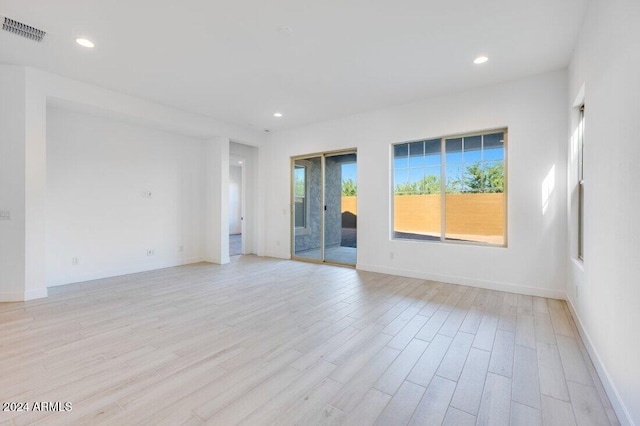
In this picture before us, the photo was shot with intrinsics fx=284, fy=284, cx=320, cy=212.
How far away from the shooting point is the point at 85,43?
121 inches

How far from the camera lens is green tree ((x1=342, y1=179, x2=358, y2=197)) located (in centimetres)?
604

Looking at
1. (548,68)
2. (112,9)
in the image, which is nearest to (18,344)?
(112,9)

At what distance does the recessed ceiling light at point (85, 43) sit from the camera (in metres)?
3.01

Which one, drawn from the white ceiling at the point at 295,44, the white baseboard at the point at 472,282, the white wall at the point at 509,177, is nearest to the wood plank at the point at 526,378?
the white baseboard at the point at 472,282

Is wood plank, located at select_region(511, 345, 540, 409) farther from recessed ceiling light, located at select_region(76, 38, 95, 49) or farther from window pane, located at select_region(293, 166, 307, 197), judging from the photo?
window pane, located at select_region(293, 166, 307, 197)

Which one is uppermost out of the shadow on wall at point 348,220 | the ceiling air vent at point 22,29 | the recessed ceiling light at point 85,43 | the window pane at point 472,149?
the recessed ceiling light at point 85,43

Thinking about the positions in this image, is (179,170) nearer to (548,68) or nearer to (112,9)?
(112,9)

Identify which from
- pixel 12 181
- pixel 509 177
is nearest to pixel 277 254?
pixel 12 181

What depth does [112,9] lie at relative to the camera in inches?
99.8

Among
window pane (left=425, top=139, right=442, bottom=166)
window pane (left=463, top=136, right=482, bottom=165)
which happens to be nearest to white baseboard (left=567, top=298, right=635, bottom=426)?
window pane (left=463, top=136, right=482, bottom=165)

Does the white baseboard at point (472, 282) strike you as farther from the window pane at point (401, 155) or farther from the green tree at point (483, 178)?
the window pane at point (401, 155)

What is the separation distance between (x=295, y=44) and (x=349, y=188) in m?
3.42

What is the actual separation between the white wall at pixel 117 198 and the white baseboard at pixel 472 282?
387cm

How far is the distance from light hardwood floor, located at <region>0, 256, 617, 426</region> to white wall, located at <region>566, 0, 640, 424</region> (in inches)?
9.9
